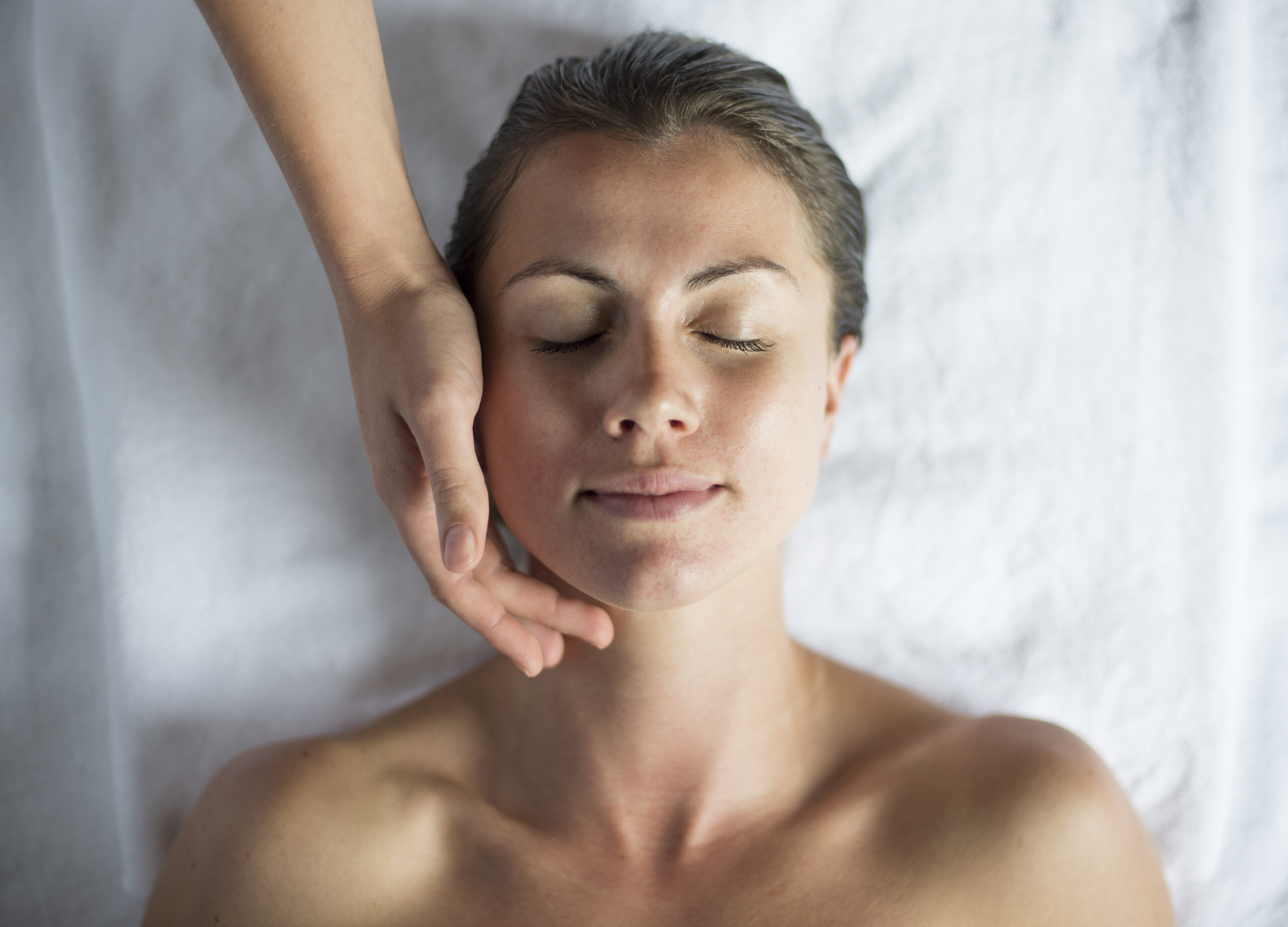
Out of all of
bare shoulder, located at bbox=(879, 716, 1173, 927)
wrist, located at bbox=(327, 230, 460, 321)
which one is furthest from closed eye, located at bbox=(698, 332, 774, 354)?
bare shoulder, located at bbox=(879, 716, 1173, 927)

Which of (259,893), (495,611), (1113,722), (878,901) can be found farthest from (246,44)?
(1113,722)

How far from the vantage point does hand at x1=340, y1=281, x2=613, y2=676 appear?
100cm

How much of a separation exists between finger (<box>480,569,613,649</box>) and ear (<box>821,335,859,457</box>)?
42 cm

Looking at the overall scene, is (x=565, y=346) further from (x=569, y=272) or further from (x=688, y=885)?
(x=688, y=885)

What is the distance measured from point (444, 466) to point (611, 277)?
319mm

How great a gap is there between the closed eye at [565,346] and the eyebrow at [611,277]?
0.21ft

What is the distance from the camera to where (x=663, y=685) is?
4.15 feet

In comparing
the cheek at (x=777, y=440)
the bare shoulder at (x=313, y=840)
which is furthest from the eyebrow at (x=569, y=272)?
the bare shoulder at (x=313, y=840)

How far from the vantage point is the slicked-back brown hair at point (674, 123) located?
1.16m

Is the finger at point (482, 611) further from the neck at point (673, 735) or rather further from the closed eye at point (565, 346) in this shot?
the closed eye at point (565, 346)

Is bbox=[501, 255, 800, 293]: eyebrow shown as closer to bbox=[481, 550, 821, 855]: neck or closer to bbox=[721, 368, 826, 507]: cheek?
bbox=[721, 368, 826, 507]: cheek

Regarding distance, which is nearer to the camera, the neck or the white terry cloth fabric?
the neck

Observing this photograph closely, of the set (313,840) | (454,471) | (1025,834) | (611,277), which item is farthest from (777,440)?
(313,840)

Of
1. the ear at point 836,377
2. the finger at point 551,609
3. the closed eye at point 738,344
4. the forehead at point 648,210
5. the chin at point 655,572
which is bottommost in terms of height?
the finger at point 551,609
